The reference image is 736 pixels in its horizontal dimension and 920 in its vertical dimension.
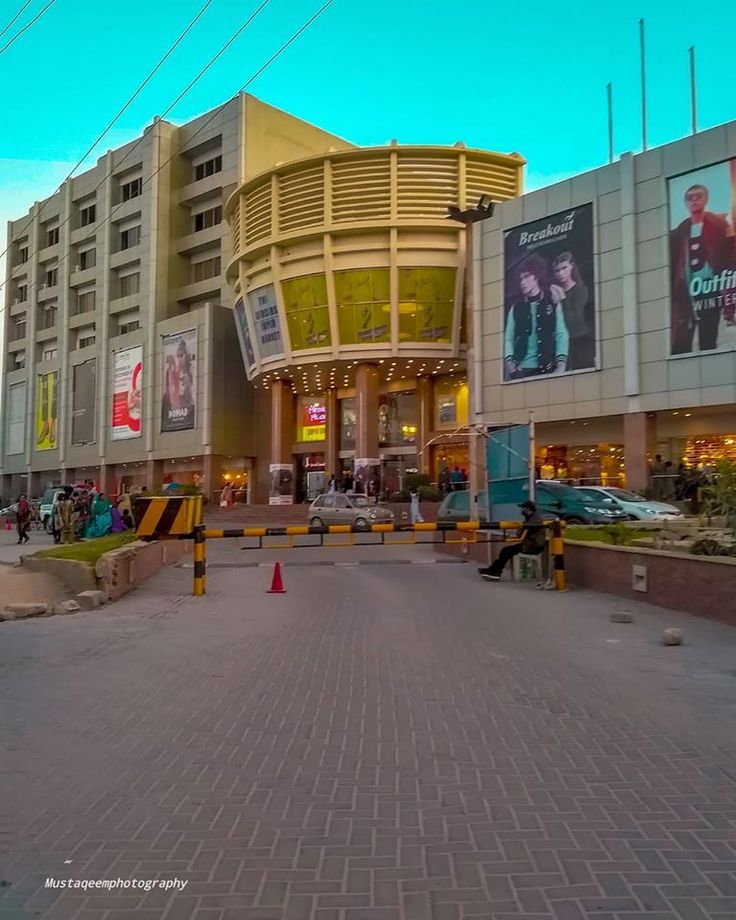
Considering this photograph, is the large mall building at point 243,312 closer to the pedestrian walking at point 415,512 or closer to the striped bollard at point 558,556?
the pedestrian walking at point 415,512

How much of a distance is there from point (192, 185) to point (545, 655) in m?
55.5

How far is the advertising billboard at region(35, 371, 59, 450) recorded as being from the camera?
65056 mm

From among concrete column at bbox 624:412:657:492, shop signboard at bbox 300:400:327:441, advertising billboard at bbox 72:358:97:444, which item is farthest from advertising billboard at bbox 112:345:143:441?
concrete column at bbox 624:412:657:492

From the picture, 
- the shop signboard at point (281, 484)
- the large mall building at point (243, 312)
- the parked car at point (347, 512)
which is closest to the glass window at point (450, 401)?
the large mall building at point (243, 312)

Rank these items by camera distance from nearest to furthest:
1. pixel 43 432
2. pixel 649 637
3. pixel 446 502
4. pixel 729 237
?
pixel 649 637
pixel 446 502
pixel 729 237
pixel 43 432

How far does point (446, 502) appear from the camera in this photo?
74.2 ft

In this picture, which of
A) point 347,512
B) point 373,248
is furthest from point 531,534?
point 373,248

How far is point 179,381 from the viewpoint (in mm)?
51781

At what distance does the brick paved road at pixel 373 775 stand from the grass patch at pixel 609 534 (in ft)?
17.2

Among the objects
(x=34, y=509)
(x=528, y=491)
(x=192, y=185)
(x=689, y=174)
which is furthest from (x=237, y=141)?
(x=528, y=491)

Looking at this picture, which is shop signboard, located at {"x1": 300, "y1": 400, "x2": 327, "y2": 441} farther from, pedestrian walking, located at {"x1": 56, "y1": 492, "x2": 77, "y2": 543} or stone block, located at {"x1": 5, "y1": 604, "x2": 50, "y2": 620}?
stone block, located at {"x1": 5, "y1": 604, "x2": 50, "y2": 620}

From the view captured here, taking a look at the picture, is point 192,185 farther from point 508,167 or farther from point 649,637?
point 649,637

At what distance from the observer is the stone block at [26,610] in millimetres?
10047

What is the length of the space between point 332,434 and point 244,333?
8433mm
